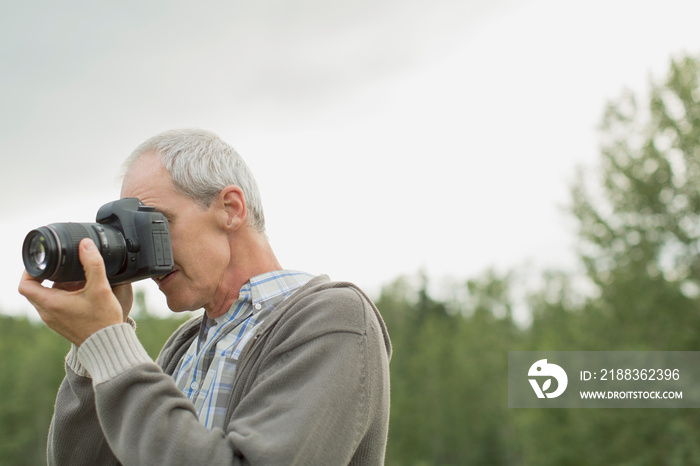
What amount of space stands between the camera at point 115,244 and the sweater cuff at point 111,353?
17 centimetres

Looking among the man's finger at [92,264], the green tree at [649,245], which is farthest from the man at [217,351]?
the green tree at [649,245]

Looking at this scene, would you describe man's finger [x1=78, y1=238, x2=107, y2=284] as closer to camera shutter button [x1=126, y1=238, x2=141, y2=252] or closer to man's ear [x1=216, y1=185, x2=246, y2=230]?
camera shutter button [x1=126, y1=238, x2=141, y2=252]

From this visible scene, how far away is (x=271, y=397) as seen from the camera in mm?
1446

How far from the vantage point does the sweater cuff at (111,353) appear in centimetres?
141

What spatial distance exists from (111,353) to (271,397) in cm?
37

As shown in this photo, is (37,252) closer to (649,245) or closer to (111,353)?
(111,353)

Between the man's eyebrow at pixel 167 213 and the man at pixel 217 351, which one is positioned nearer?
the man at pixel 217 351

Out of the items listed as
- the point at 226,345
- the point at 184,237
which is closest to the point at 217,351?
the point at 226,345

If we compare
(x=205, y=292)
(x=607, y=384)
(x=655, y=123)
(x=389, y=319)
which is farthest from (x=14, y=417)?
(x=205, y=292)

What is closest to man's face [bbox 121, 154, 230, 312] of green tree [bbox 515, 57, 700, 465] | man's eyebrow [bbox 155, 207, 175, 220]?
man's eyebrow [bbox 155, 207, 175, 220]

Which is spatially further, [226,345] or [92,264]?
[226,345]

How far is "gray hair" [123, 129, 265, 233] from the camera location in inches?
72.1

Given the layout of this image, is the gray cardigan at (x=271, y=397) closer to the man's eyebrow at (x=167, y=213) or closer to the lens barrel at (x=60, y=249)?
the lens barrel at (x=60, y=249)

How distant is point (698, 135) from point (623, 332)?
415cm
